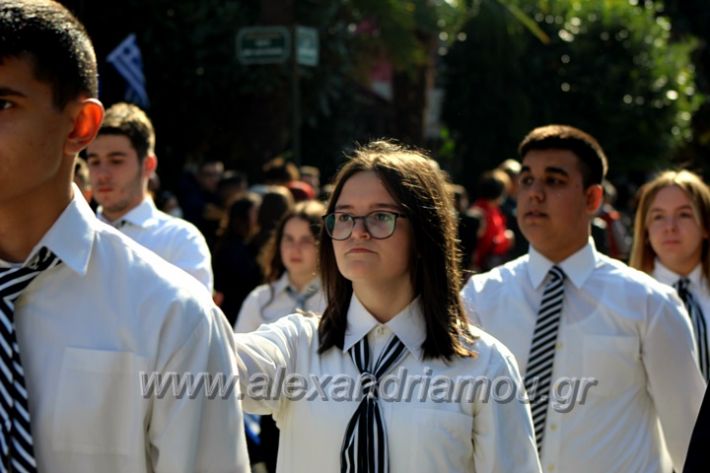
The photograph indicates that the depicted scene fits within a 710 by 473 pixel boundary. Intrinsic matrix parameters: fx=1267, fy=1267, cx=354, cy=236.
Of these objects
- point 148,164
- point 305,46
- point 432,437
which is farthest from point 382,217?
point 305,46

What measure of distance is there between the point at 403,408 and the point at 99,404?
4.38 ft

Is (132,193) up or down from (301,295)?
up

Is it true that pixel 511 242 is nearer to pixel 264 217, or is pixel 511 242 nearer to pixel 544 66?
pixel 264 217

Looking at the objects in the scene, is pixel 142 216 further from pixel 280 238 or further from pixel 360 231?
pixel 360 231

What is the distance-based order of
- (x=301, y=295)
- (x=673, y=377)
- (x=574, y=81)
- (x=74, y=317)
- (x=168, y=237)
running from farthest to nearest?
(x=574, y=81) < (x=301, y=295) < (x=168, y=237) < (x=673, y=377) < (x=74, y=317)

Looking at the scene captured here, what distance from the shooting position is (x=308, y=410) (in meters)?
4.02

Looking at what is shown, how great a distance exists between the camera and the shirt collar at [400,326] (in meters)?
4.11

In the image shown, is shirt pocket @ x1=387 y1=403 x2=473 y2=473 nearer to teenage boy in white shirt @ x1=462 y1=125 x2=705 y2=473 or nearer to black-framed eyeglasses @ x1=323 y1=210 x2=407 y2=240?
black-framed eyeglasses @ x1=323 y1=210 x2=407 y2=240

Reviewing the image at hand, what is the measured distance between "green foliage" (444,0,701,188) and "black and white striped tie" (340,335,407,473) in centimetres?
1892

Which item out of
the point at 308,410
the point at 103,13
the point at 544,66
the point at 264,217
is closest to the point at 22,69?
the point at 308,410

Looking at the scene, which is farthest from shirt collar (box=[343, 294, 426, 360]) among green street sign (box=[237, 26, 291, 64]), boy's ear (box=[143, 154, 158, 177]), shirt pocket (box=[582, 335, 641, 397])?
green street sign (box=[237, 26, 291, 64])

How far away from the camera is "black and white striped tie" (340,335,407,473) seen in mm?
3861

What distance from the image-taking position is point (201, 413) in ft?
9.66

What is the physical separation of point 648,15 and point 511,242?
41.0 feet
